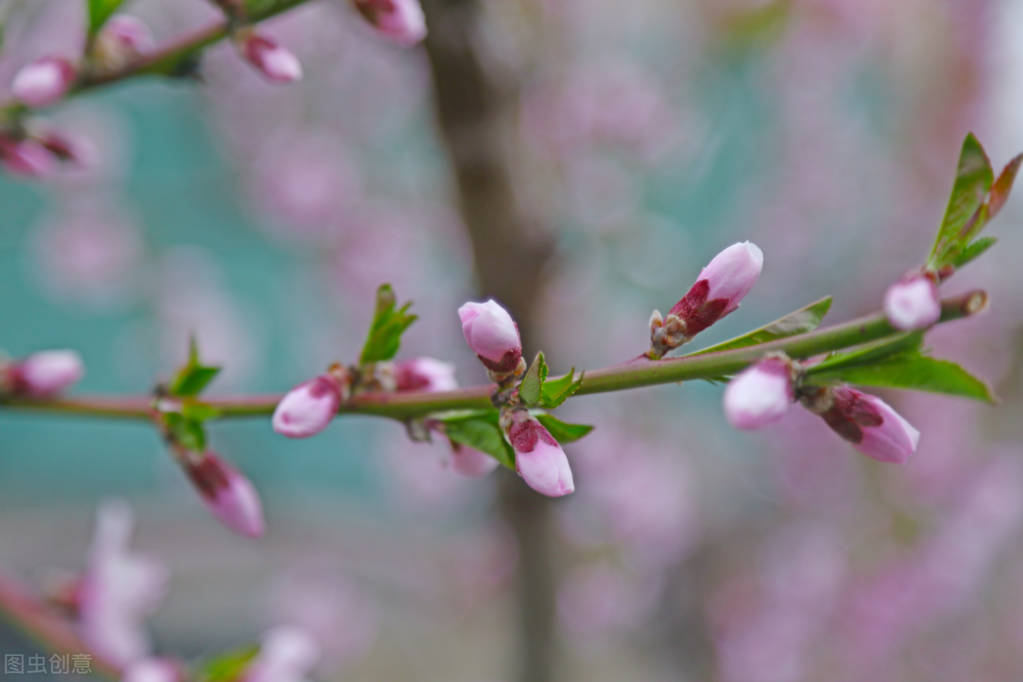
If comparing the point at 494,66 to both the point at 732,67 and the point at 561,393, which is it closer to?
the point at 561,393

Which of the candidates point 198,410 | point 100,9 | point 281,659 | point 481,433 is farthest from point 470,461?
point 100,9

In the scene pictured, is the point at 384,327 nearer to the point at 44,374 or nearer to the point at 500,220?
the point at 44,374

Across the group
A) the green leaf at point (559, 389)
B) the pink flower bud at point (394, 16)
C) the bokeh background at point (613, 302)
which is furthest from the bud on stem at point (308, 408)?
the bokeh background at point (613, 302)

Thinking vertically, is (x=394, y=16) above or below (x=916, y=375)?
above

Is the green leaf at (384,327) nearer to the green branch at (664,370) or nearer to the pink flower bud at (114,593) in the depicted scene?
the green branch at (664,370)

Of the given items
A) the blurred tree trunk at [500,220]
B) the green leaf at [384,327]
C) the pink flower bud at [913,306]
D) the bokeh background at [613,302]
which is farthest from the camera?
the bokeh background at [613,302]

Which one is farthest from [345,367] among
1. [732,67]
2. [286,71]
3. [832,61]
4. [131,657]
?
[832,61]
